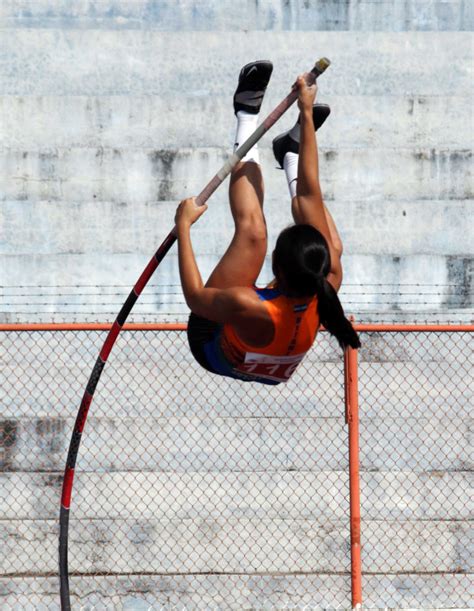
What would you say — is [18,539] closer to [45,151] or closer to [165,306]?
[165,306]

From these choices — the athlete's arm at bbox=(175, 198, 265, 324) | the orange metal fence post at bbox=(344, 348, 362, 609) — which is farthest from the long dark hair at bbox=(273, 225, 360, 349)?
the orange metal fence post at bbox=(344, 348, 362, 609)

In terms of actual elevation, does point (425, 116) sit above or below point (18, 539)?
above

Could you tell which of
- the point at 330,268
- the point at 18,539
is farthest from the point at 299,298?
the point at 18,539

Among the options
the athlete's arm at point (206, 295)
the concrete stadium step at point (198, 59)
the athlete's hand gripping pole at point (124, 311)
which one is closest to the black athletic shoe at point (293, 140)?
the athlete's hand gripping pole at point (124, 311)

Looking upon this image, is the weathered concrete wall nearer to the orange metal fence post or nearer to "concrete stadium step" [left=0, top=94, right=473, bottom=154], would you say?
"concrete stadium step" [left=0, top=94, right=473, bottom=154]

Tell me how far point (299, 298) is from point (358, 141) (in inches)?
224

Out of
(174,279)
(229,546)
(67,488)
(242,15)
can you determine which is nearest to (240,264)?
(67,488)

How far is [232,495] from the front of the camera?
8.41 metres

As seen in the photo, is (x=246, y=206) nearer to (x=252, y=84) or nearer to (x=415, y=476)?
(x=252, y=84)

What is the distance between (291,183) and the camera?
5.89m

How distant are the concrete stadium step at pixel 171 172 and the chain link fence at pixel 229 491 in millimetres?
1904

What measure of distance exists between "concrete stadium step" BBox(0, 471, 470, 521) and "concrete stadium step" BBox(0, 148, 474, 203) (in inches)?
112

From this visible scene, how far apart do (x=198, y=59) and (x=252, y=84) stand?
16.9ft

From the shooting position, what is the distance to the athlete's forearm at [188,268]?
5180 millimetres
